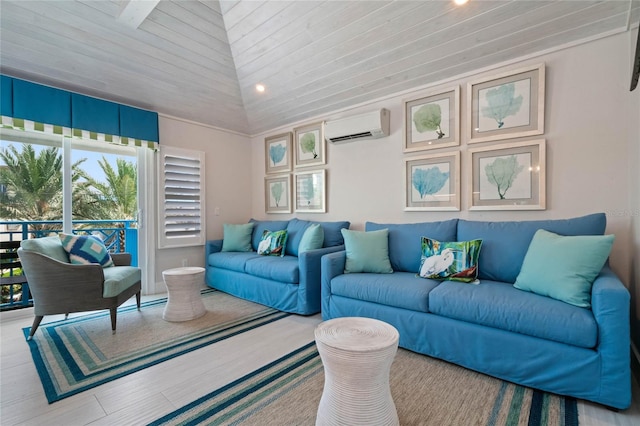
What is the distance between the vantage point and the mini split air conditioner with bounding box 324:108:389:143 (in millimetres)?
3264

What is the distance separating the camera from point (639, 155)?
1.95 m

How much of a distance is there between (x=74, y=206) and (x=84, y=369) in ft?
7.11

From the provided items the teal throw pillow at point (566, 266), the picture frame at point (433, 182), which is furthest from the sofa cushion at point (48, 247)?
the teal throw pillow at point (566, 266)

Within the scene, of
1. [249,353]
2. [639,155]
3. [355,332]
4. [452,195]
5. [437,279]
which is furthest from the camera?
[452,195]

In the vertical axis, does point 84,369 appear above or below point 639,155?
below

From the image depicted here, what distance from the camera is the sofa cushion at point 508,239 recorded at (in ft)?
6.86

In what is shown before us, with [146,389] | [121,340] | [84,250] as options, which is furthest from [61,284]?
[146,389]

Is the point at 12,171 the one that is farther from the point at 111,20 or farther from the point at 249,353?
the point at 249,353

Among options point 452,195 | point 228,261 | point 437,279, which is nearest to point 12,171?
point 228,261

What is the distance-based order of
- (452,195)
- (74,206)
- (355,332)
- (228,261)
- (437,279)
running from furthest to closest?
(228,261) < (74,206) < (452,195) < (437,279) < (355,332)

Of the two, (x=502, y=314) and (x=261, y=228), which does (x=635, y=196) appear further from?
(x=261, y=228)

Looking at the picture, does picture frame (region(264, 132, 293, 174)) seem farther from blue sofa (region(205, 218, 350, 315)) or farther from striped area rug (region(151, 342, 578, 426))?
striped area rug (region(151, 342, 578, 426))

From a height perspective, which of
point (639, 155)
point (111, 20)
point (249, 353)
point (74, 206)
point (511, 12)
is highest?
point (111, 20)

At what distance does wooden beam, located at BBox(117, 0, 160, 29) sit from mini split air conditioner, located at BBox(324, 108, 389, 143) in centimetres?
208
